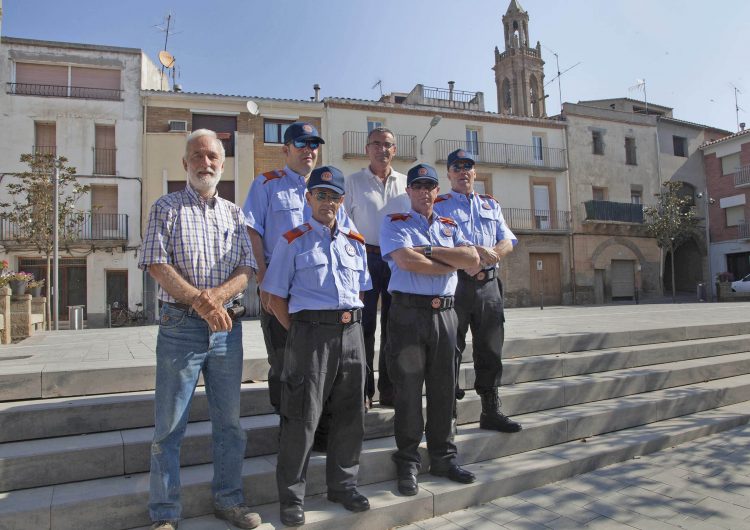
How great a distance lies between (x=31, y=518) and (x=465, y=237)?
330 centimetres

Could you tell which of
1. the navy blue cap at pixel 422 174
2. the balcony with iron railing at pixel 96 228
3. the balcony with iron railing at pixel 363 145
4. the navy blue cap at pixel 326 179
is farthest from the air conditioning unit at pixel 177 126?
the navy blue cap at pixel 326 179

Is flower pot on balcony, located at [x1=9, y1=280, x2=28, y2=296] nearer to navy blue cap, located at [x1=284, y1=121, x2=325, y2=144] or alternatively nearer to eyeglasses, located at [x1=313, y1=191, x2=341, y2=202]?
navy blue cap, located at [x1=284, y1=121, x2=325, y2=144]

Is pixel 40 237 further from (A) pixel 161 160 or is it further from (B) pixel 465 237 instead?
(B) pixel 465 237

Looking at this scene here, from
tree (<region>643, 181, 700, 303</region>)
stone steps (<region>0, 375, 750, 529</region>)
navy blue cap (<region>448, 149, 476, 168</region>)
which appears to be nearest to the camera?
stone steps (<region>0, 375, 750, 529</region>)

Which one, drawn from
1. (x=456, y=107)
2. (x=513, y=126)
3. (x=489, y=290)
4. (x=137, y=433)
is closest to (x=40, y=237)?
(x=137, y=433)

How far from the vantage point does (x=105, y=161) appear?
2056 cm

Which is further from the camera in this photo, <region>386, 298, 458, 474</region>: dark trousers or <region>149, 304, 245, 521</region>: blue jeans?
<region>386, 298, 458, 474</region>: dark trousers

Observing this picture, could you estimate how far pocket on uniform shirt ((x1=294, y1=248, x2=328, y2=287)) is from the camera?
2982mm

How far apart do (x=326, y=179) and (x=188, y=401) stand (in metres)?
1.48

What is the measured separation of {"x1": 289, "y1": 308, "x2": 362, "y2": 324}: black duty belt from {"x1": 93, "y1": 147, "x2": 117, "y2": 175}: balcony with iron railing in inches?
812

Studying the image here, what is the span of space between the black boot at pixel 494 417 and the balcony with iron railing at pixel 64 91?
855 inches

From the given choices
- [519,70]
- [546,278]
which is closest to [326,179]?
[546,278]

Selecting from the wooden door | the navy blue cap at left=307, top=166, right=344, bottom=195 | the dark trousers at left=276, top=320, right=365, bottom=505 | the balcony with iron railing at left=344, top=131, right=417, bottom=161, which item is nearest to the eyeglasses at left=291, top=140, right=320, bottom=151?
the navy blue cap at left=307, top=166, right=344, bottom=195

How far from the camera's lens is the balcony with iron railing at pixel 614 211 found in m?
26.8
